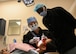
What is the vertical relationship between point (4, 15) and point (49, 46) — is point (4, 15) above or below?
above

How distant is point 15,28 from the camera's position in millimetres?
4094

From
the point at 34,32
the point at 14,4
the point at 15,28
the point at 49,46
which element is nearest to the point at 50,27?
the point at 49,46

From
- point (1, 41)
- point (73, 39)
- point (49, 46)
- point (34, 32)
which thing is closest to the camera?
point (73, 39)

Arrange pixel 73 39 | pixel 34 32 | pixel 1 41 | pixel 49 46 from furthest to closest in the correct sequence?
pixel 1 41 → pixel 34 32 → pixel 49 46 → pixel 73 39

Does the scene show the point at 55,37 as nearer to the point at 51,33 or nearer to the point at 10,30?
the point at 51,33

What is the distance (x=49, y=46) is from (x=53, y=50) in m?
0.07

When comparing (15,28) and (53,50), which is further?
(15,28)

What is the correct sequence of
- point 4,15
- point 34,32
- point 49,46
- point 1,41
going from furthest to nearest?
point 4,15, point 1,41, point 34,32, point 49,46

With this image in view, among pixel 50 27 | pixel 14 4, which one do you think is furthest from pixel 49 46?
pixel 14 4

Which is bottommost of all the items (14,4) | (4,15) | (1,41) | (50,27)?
(1,41)

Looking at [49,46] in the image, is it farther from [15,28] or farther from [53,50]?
[15,28]

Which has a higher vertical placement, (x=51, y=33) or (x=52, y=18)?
(x=52, y=18)

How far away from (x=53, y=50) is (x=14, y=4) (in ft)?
9.96

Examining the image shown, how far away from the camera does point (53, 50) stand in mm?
1527
